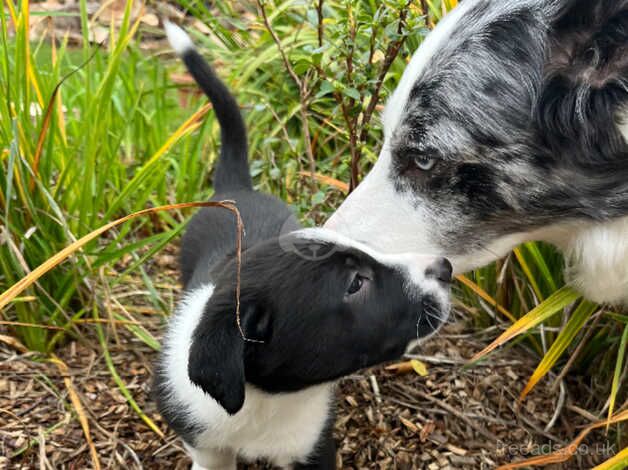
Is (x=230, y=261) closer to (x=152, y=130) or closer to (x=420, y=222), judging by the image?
(x=420, y=222)

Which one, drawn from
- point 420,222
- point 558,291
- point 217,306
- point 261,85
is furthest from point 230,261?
point 261,85

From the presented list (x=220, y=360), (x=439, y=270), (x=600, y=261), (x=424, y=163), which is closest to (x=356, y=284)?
(x=439, y=270)

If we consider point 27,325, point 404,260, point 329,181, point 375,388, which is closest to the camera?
point 404,260

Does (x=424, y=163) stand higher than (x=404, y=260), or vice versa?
(x=424, y=163)

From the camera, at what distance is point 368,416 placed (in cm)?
320

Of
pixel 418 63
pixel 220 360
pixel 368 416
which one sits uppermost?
pixel 418 63

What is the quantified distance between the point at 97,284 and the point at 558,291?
1953mm

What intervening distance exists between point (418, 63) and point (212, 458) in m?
1.56

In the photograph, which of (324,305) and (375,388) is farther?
(375,388)

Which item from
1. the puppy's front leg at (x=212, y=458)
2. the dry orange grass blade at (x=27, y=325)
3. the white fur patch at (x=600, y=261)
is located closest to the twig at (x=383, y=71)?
the white fur patch at (x=600, y=261)

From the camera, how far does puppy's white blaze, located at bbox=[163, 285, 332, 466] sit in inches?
102

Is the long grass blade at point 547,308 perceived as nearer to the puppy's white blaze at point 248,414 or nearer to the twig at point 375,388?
the twig at point 375,388

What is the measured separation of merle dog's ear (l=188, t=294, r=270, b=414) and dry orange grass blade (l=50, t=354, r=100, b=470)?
36.7 inches

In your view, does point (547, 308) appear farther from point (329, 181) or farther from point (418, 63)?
point (329, 181)
